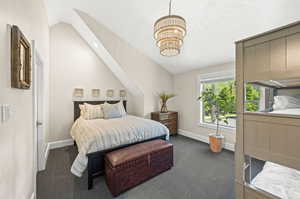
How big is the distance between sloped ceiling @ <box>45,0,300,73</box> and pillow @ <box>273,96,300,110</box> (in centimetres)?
162

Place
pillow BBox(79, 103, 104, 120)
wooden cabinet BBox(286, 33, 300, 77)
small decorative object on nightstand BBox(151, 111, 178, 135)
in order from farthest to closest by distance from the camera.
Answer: small decorative object on nightstand BBox(151, 111, 178, 135) < pillow BBox(79, 103, 104, 120) < wooden cabinet BBox(286, 33, 300, 77)

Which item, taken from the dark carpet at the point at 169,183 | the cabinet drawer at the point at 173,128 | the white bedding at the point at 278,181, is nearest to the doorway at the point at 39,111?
the dark carpet at the point at 169,183

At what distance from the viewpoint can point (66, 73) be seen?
Result: 360cm

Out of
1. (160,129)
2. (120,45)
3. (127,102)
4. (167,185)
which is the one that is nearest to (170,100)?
(127,102)

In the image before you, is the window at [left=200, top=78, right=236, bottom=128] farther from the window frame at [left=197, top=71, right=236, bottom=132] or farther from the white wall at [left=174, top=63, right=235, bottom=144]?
the white wall at [left=174, top=63, right=235, bottom=144]

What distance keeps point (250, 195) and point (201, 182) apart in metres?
1.16

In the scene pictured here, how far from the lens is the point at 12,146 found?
41.1 inches

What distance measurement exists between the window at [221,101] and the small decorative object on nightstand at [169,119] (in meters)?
0.89

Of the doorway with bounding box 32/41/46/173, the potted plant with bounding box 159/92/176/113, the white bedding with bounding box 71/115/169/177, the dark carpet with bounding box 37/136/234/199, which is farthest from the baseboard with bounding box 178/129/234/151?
the doorway with bounding box 32/41/46/173

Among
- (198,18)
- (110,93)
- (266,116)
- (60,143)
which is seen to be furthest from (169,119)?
(266,116)

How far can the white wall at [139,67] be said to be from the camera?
3.31 meters

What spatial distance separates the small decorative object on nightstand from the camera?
4164 millimetres

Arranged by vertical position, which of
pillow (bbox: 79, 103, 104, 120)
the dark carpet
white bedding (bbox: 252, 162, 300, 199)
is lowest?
the dark carpet

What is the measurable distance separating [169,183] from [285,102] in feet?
5.87
